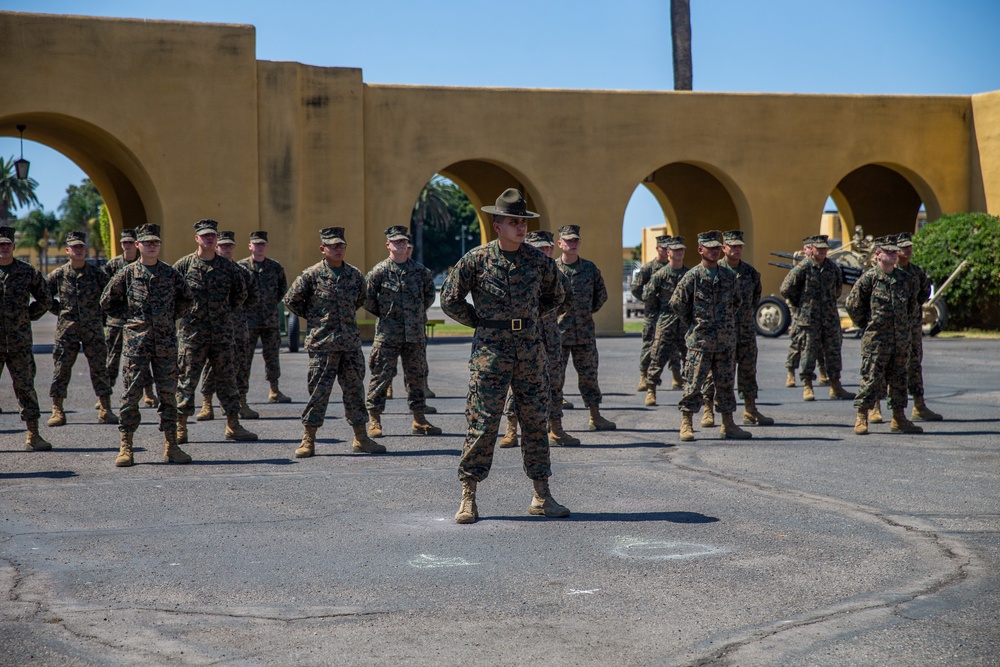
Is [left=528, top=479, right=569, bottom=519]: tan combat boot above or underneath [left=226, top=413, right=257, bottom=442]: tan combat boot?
underneath

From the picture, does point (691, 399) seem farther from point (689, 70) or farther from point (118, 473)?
point (689, 70)

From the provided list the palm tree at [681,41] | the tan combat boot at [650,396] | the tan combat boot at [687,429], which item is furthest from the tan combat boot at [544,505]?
the palm tree at [681,41]

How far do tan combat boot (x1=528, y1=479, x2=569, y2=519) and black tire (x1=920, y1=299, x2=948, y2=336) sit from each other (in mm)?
19793

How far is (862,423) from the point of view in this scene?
1134cm

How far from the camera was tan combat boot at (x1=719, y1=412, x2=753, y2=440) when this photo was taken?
1112 centimetres

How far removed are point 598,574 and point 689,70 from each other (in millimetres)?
26525

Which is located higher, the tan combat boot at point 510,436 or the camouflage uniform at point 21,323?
the camouflage uniform at point 21,323

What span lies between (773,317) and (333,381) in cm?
1628

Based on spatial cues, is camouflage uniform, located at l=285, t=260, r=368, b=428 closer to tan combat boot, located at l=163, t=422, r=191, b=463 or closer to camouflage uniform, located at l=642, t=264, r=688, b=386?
tan combat boot, located at l=163, t=422, r=191, b=463

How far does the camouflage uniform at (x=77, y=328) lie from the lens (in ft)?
41.3

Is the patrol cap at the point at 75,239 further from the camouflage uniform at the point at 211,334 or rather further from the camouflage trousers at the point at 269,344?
the camouflage uniform at the point at 211,334

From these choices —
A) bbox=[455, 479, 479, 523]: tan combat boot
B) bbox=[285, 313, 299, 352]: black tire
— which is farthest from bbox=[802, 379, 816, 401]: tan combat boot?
bbox=[285, 313, 299, 352]: black tire

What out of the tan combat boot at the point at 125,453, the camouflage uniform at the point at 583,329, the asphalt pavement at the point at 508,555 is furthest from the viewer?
the camouflage uniform at the point at 583,329

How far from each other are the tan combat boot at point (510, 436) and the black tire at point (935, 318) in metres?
17.1
